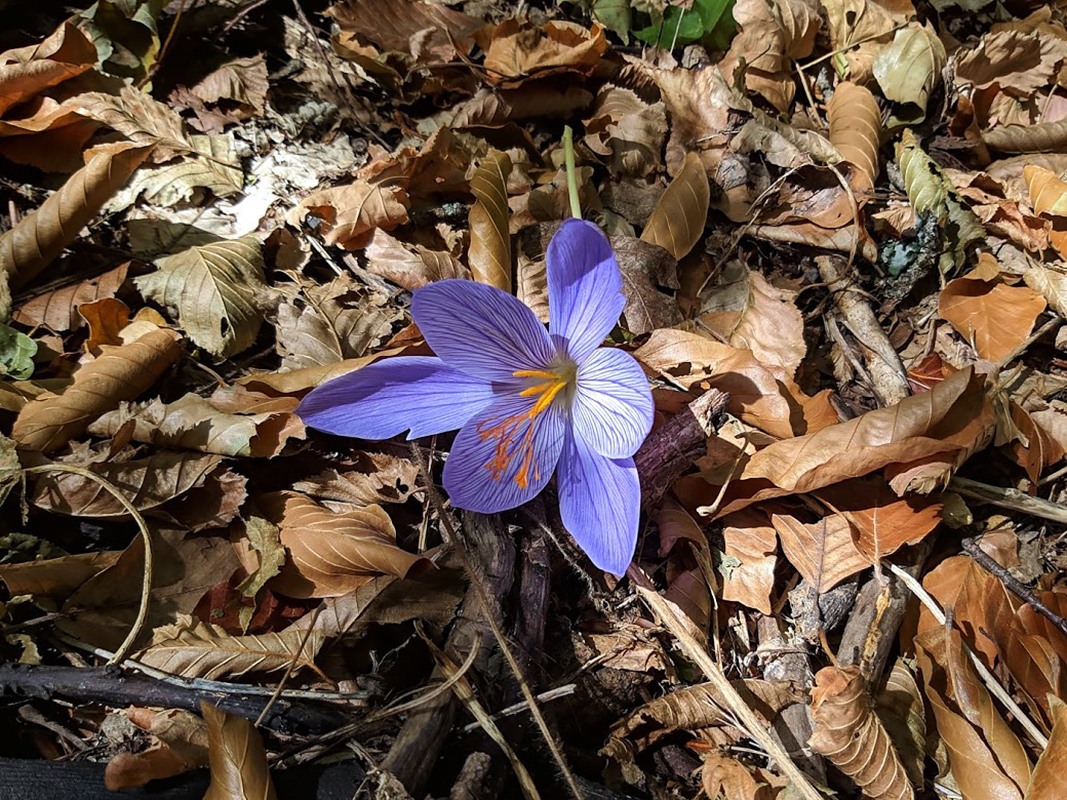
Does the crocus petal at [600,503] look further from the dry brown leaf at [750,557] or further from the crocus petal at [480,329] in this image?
the dry brown leaf at [750,557]

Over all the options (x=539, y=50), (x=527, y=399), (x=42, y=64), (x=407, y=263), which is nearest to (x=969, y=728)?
(x=527, y=399)

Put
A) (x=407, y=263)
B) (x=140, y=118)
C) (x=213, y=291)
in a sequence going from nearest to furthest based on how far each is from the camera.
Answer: (x=213, y=291), (x=407, y=263), (x=140, y=118)

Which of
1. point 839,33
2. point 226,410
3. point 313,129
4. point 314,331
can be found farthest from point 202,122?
point 839,33

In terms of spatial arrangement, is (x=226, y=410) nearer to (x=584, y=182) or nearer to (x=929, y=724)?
(x=584, y=182)

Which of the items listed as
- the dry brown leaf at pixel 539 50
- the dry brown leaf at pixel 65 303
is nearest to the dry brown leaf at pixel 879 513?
the dry brown leaf at pixel 539 50

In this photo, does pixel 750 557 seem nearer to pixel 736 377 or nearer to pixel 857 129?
pixel 736 377

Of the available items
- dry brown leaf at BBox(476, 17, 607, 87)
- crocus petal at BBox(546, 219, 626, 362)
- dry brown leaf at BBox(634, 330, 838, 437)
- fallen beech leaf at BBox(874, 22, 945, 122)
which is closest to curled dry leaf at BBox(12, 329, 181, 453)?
crocus petal at BBox(546, 219, 626, 362)

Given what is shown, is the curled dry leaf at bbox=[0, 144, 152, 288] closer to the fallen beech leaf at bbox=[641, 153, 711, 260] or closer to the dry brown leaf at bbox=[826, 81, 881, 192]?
the fallen beech leaf at bbox=[641, 153, 711, 260]
